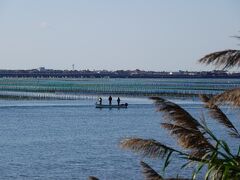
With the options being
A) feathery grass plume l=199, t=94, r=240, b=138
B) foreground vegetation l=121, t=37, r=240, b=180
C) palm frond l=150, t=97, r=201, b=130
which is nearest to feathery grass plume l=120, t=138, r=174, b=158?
foreground vegetation l=121, t=37, r=240, b=180

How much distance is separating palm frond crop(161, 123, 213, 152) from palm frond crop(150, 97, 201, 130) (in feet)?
0.46

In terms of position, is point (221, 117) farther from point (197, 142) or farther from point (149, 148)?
point (149, 148)

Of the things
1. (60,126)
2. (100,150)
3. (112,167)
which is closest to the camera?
(112,167)

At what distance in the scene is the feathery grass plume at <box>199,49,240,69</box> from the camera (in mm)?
9398

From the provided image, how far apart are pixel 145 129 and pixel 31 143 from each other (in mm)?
16312

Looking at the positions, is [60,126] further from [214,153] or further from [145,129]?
[214,153]

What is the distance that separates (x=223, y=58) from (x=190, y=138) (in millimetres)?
Answer: 1209

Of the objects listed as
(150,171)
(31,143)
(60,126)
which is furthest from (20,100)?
(150,171)

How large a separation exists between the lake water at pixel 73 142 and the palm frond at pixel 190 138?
Answer: 55.8 inches

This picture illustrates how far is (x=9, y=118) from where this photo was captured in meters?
81.7

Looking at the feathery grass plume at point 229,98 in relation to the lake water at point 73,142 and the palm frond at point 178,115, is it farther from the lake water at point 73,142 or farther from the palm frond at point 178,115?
the lake water at point 73,142

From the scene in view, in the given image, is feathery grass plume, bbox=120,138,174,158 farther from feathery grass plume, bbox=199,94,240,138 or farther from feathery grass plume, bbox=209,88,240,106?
feathery grass plume, bbox=199,94,240,138

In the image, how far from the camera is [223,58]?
948cm

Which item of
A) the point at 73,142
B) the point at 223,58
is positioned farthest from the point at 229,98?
the point at 73,142
